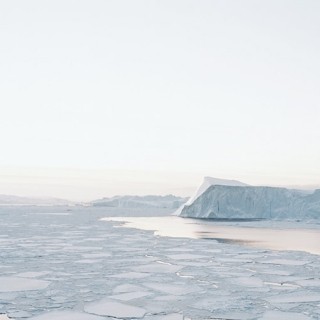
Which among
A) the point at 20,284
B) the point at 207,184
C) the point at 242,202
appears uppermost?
the point at 207,184

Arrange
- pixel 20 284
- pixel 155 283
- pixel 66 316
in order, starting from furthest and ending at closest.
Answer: pixel 155 283
pixel 20 284
pixel 66 316

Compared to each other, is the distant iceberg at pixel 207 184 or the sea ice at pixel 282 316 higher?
the distant iceberg at pixel 207 184

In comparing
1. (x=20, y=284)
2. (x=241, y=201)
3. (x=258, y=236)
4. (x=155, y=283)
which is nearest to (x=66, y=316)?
(x=20, y=284)

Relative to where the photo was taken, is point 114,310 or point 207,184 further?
point 207,184

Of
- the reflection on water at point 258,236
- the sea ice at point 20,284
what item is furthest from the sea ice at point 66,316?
the reflection on water at point 258,236

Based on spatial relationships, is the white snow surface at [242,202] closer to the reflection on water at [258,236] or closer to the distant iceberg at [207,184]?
the distant iceberg at [207,184]

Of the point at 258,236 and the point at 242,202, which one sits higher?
the point at 242,202

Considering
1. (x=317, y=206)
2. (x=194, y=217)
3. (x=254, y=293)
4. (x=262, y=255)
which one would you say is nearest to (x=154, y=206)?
(x=194, y=217)

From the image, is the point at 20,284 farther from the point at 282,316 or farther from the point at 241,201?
the point at 241,201

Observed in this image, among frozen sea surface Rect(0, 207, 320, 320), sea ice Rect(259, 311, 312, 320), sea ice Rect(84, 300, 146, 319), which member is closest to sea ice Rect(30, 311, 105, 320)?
frozen sea surface Rect(0, 207, 320, 320)
